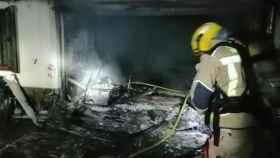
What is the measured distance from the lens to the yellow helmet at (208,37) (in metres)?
5.05

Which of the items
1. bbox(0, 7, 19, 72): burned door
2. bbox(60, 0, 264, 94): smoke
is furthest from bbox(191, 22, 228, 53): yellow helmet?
bbox(60, 0, 264, 94): smoke

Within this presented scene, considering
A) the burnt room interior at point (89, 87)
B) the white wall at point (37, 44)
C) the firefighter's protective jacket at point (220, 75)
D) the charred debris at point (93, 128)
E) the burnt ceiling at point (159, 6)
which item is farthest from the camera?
the white wall at point (37, 44)

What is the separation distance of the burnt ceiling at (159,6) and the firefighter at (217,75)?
18.3 feet

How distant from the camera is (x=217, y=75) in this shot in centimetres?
500

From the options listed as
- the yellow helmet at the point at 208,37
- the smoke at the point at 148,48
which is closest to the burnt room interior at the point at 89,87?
the smoke at the point at 148,48

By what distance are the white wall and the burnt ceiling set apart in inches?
21.5

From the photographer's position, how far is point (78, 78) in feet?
40.3

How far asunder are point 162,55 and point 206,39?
37.5 ft

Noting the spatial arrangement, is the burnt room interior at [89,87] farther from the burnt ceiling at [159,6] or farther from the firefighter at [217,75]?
the firefighter at [217,75]

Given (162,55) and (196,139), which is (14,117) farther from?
(162,55)

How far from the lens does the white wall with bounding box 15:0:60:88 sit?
1086 cm

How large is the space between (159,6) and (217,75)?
625 centimetres

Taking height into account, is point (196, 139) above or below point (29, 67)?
below

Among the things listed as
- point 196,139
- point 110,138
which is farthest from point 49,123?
point 196,139
